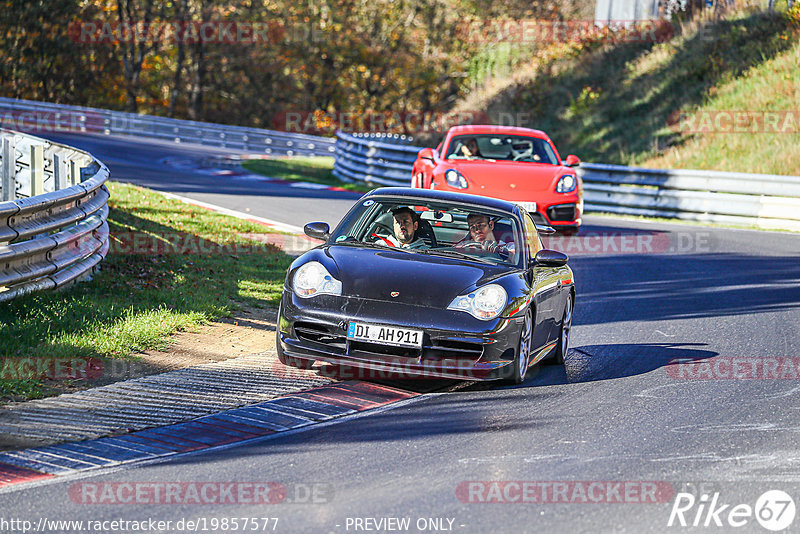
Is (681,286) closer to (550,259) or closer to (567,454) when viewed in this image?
(550,259)

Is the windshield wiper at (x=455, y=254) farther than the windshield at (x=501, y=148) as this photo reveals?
No

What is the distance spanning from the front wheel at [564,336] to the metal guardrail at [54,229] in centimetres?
439

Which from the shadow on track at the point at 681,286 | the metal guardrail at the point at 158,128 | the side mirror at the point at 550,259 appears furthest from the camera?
the metal guardrail at the point at 158,128

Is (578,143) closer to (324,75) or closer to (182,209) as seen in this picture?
(182,209)

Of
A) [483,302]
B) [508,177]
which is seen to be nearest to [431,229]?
[483,302]

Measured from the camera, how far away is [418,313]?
7629mm

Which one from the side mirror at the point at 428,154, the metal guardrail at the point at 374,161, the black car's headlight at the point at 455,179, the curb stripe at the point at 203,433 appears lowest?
the metal guardrail at the point at 374,161

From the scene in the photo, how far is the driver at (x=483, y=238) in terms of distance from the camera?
8781mm

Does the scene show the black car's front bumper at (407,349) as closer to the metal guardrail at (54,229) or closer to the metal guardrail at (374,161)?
the metal guardrail at (54,229)

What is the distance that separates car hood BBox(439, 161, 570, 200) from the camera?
638 inches

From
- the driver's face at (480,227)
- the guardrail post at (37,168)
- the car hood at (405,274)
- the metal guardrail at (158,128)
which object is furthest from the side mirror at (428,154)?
the metal guardrail at (158,128)

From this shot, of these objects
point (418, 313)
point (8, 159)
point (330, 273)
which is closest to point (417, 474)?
point (418, 313)

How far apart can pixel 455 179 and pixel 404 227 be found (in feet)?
24.8

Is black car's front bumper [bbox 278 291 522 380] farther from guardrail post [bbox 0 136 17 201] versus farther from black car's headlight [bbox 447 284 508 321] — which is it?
guardrail post [bbox 0 136 17 201]
